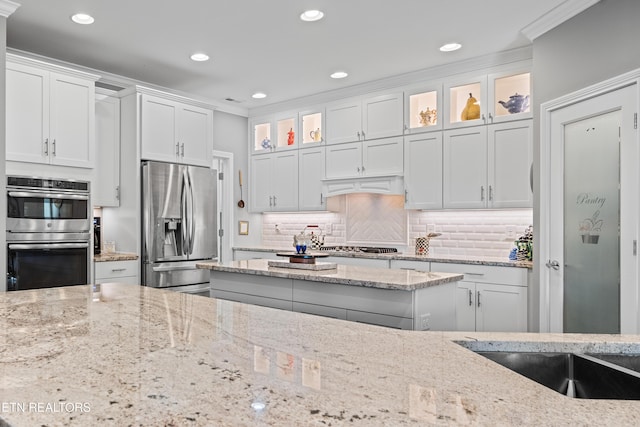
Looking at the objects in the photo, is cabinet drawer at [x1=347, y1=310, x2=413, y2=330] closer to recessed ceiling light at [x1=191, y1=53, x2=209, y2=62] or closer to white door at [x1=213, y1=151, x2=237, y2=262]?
recessed ceiling light at [x1=191, y1=53, x2=209, y2=62]

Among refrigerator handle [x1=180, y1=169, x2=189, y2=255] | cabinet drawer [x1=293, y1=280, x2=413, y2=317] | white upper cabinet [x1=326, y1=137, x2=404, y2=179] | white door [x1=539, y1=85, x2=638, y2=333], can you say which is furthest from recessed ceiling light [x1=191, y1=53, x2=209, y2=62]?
white door [x1=539, y1=85, x2=638, y2=333]

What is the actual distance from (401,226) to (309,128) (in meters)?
1.70

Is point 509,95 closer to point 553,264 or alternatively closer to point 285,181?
point 553,264

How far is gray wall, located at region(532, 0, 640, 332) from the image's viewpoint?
110 inches

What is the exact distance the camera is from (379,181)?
5.00m

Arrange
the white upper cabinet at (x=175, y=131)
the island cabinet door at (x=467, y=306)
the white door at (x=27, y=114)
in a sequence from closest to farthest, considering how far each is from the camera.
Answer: the white door at (x=27, y=114)
the island cabinet door at (x=467, y=306)
the white upper cabinet at (x=175, y=131)

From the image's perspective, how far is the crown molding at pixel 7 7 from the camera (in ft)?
10.3

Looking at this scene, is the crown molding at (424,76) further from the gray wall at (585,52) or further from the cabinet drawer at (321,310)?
the cabinet drawer at (321,310)

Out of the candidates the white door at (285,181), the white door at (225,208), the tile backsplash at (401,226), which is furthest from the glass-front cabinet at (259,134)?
the tile backsplash at (401,226)

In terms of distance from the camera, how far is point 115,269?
4.20 meters

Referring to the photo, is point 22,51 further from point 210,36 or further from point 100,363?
point 100,363

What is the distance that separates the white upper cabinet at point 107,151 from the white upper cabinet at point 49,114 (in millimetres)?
447

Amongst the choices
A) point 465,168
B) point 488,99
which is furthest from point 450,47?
point 465,168

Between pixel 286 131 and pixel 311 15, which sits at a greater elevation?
pixel 311 15
